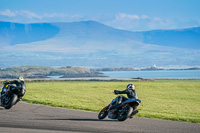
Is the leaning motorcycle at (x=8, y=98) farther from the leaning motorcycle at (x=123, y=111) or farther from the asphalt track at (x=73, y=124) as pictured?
the leaning motorcycle at (x=123, y=111)

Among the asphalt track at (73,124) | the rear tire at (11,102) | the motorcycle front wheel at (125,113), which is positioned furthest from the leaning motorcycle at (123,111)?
the rear tire at (11,102)

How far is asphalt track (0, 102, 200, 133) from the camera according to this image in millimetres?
15805

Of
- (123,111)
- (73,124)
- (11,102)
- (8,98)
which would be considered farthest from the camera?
A: (8,98)

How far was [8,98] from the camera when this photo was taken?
72.2ft

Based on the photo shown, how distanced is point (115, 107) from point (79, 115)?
197 centimetres

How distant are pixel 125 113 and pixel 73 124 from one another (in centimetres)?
258

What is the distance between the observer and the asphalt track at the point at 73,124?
15.8 metres

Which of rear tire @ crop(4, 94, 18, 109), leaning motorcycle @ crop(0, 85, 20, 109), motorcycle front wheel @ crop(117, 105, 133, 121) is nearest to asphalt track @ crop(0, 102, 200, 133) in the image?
motorcycle front wheel @ crop(117, 105, 133, 121)

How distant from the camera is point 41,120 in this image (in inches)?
706

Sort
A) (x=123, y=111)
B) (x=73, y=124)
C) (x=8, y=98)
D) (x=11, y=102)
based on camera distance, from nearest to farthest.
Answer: (x=73, y=124) → (x=123, y=111) → (x=11, y=102) → (x=8, y=98)

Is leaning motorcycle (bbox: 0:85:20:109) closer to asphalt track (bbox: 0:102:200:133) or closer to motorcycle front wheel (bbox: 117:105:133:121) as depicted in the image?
asphalt track (bbox: 0:102:200:133)

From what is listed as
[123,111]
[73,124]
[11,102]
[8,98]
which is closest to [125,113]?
[123,111]

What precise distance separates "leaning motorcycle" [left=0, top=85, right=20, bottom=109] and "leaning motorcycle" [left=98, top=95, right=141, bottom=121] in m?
4.96

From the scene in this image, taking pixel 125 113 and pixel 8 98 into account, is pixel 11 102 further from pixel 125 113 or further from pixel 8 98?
pixel 125 113
